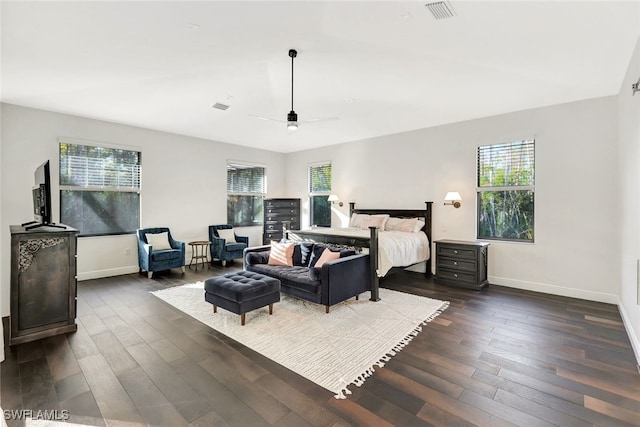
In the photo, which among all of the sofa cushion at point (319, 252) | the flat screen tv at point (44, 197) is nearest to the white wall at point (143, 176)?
the flat screen tv at point (44, 197)

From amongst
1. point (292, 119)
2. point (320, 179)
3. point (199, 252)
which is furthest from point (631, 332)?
point (199, 252)

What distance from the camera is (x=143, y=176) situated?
233 inches

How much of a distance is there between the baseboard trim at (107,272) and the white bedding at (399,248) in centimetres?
366

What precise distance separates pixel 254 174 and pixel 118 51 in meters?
5.04

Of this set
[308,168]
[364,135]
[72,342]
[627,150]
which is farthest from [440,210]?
[72,342]

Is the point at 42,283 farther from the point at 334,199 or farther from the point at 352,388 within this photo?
the point at 334,199

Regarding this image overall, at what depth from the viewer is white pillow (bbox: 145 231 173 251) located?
18.5 feet

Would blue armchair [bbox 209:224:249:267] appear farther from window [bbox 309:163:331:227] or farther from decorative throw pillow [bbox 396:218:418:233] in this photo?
decorative throw pillow [bbox 396:218:418:233]

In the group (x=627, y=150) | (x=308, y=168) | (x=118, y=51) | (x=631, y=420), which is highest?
(x=118, y=51)

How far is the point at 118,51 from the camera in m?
A: 3.06

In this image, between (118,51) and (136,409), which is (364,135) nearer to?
(118,51)

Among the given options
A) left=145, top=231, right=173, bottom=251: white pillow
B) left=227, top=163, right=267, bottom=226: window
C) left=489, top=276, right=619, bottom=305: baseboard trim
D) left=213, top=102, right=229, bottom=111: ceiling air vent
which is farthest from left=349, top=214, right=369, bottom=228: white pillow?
left=145, top=231, right=173, bottom=251: white pillow

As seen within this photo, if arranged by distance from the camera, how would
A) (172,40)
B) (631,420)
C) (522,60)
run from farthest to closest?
(522,60), (172,40), (631,420)

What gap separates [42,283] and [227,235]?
3.92 metres
